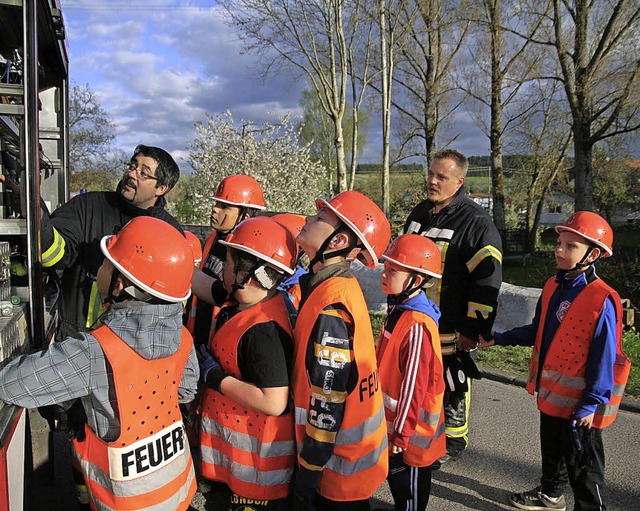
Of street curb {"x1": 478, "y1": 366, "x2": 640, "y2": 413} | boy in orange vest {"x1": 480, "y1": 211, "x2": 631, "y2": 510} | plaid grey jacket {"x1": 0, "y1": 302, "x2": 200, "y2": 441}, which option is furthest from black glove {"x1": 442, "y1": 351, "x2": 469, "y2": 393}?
street curb {"x1": 478, "y1": 366, "x2": 640, "y2": 413}

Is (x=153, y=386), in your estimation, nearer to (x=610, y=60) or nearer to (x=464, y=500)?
(x=464, y=500)

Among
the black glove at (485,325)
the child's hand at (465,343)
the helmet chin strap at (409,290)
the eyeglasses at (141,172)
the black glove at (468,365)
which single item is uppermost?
the eyeglasses at (141,172)

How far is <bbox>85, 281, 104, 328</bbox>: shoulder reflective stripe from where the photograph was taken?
300 cm

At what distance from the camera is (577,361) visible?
3045 millimetres

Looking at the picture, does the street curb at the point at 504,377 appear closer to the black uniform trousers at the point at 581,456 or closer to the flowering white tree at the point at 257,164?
the black uniform trousers at the point at 581,456

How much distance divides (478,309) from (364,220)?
161 centimetres

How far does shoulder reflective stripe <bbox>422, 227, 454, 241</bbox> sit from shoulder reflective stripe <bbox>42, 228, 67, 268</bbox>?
2450 millimetres

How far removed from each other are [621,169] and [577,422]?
30240 millimetres

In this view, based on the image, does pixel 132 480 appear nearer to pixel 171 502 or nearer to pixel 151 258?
pixel 171 502

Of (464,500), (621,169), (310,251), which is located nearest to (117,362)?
(310,251)

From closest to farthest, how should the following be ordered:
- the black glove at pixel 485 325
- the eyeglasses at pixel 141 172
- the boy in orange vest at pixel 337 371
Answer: the boy in orange vest at pixel 337 371 < the eyeglasses at pixel 141 172 < the black glove at pixel 485 325

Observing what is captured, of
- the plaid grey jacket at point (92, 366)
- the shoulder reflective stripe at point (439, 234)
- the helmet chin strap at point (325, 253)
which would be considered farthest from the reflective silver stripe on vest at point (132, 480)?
the shoulder reflective stripe at point (439, 234)

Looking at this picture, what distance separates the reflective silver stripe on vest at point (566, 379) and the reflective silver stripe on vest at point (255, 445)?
5.79 feet

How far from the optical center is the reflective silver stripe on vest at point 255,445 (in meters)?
2.17
